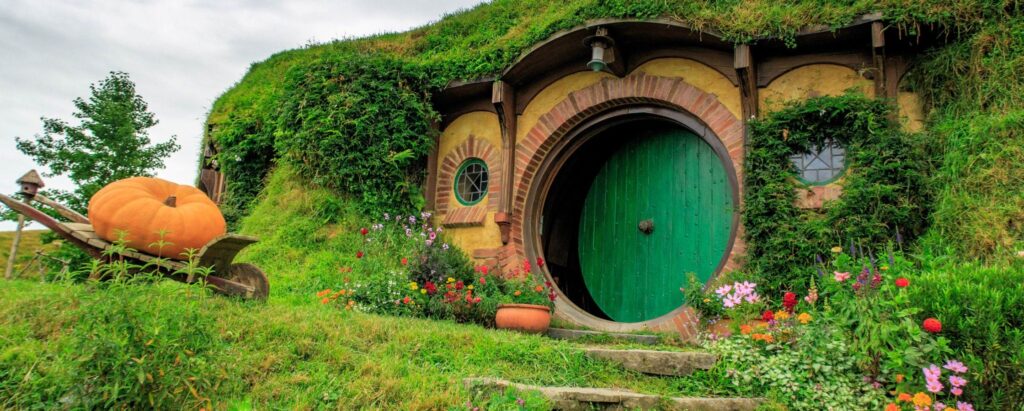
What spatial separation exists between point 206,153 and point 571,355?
27.2 feet

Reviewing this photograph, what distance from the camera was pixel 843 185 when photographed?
234 inches

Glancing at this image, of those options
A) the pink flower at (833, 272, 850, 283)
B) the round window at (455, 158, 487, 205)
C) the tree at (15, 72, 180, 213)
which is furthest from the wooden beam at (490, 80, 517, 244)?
the tree at (15, 72, 180, 213)

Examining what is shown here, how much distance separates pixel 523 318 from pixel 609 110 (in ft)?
8.59

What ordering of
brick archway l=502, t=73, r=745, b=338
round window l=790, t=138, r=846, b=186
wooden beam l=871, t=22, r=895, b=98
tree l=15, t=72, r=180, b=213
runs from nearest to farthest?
wooden beam l=871, t=22, r=895, b=98
round window l=790, t=138, r=846, b=186
brick archway l=502, t=73, r=745, b=338
tree l=15, t=72, r=180, b=213

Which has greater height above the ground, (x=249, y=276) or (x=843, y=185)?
(x=843, y=185)

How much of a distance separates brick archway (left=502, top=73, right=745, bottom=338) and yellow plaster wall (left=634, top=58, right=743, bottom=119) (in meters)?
0.06

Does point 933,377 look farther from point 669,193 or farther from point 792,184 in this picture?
point 669,193

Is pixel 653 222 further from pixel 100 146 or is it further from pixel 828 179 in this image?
pixel 100 146

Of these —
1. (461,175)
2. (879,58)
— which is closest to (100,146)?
(461,175)

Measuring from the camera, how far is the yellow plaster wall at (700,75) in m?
6.77

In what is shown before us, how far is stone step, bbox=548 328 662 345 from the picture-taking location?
6.06m

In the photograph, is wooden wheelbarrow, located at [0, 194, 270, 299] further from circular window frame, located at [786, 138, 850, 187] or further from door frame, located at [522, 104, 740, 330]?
circular window frame, located at [786, 138, 850, 187]

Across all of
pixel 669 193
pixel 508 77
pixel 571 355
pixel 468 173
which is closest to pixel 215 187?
pixel 468 173

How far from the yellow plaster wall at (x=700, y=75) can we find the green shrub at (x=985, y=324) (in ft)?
10.2
